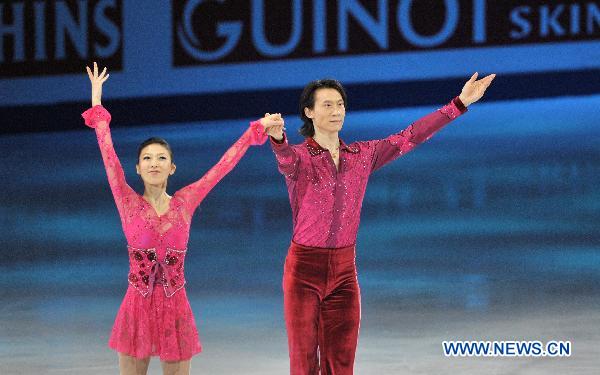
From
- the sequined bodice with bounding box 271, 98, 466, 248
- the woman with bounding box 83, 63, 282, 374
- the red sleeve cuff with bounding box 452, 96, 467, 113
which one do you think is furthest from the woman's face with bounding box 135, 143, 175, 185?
the red sleeve cuff with bounding box 452, 96, 467, 113

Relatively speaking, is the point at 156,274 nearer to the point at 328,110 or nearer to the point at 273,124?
the point at 273,124

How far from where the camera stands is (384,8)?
13.3 m

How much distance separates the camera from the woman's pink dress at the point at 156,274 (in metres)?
3.64

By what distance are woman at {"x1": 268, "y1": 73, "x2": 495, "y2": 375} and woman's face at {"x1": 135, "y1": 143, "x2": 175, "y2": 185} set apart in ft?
1.11

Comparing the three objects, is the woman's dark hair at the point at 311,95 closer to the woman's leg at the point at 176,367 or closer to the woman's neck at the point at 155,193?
the woman's neck at the point at 155,193

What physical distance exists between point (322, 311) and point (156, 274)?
491mm

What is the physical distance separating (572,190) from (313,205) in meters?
5.06

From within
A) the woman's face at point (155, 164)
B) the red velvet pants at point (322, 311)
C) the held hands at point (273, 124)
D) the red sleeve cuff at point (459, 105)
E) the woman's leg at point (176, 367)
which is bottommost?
the woman's leg at point (176, 367)

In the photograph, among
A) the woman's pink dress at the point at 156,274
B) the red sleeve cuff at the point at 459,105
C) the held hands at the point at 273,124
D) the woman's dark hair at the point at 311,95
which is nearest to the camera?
the held hands at the point at 273,124

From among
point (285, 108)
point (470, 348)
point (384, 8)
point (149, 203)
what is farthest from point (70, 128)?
point (149, 203)

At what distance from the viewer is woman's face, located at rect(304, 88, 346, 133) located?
12.2ft

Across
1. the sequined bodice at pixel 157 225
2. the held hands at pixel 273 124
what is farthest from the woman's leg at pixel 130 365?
the held hands at pixel 273 124

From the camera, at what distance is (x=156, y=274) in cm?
367

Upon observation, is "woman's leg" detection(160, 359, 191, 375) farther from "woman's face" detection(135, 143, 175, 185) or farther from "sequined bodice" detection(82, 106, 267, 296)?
"woman's face" detection(135, 143, 175, 185)
